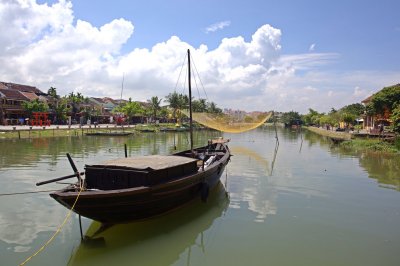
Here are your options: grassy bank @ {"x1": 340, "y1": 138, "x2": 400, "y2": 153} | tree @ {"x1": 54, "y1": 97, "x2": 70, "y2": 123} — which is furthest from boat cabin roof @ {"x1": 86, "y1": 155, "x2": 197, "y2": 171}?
tree @ {"x1": 54, "y1": 97, "x2": 70, "y2": 123}

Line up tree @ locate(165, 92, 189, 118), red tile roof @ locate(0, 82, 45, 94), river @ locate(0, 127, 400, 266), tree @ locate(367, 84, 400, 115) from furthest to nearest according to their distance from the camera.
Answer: tree @ locate(165, 92, 189, 118) < red tile roof @ locate(0, 82, 45, 94) < tree @ locate(367, 84, 400, 115) < river @ locate(0, 127, 400, 266)

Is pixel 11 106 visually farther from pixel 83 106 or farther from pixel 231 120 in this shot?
pixel 231 120

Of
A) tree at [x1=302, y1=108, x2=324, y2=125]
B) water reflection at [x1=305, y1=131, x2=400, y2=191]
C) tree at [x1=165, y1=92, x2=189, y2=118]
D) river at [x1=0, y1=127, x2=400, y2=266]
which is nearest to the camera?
river at [x1=0, y1=127, x2=400, y2=266]

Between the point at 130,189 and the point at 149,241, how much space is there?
65.2 inches

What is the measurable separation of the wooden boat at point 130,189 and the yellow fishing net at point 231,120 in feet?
69.7

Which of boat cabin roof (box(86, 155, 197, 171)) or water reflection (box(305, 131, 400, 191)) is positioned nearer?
boat cabin roof (box(86, 155, 197, 171))

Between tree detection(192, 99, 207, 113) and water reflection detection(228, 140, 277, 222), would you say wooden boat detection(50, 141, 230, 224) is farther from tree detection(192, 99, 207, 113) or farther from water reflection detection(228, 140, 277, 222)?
tree detection(192, 99, 207, 113)

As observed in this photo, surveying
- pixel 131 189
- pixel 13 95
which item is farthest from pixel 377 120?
pixel 13 95

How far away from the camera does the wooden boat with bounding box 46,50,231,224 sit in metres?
8.59

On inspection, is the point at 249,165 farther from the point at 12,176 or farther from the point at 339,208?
the point at 12,176

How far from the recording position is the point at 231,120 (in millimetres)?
33188

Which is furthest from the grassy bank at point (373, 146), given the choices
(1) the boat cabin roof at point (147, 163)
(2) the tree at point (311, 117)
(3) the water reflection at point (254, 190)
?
(2) the tree at point (311, 117)

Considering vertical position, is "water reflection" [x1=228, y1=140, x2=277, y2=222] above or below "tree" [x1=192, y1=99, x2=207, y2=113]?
below

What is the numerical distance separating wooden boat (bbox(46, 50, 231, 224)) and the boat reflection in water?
50 cm
